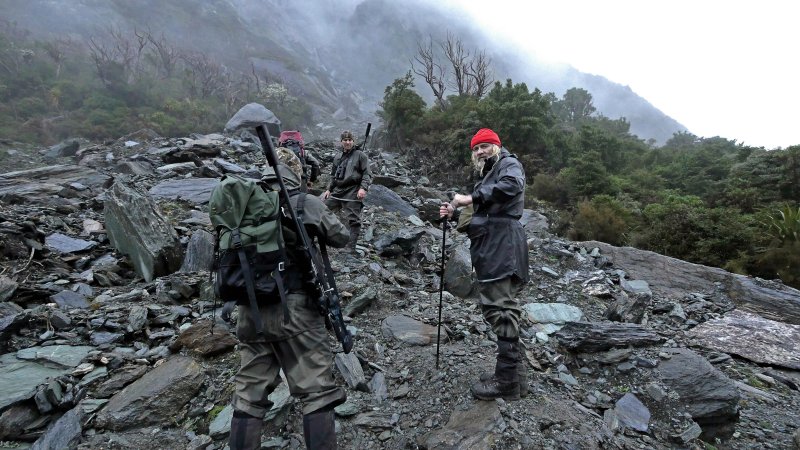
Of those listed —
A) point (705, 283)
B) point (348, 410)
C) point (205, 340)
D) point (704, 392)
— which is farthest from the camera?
point (705, 283)

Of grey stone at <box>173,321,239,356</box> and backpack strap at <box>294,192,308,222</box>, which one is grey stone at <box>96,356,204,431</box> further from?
backpack strap at <box>294,192,308,222</box>

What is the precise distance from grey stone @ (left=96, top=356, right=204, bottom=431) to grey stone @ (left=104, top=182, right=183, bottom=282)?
9.09ft

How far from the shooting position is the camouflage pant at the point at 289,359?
2.43 m

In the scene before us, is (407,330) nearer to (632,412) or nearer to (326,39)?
(632,412)

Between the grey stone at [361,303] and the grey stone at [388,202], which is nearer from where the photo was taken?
the grey stone at [361,303]

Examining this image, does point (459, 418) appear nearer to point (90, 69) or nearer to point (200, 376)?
point (200, 376)

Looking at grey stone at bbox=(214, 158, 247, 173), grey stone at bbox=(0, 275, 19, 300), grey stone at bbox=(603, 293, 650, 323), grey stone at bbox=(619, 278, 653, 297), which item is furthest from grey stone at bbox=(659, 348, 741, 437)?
grey stone at bbox=(214, 158, 247, 173)

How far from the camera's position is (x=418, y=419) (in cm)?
334

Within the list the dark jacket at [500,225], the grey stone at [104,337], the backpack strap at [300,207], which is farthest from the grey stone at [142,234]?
the dark jacket at [500,225]

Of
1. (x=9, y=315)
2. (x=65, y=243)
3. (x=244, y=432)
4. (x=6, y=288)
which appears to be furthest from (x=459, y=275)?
(x=65, y=243)

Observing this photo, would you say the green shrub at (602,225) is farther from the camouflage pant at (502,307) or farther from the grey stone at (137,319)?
the grey stone at (137,319)

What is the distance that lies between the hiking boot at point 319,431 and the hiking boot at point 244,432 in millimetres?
321

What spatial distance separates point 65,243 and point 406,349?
6532 millimetres

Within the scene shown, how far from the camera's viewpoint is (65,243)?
6.79 metres
